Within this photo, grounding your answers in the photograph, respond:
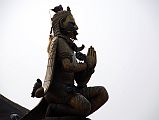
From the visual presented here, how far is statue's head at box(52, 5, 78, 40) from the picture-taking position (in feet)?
4.78

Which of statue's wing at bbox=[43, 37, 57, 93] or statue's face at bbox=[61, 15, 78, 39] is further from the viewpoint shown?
statue's face at bbox=[61, 15, 78, 39]

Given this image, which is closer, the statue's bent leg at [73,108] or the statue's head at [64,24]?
the statue's bent leg at [73,108]

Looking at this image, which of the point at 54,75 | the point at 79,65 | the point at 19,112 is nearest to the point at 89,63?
the point at 79,65

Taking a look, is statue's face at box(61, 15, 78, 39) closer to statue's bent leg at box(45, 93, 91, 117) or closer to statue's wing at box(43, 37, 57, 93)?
statue's wing at box(43, 37, 57, 93)

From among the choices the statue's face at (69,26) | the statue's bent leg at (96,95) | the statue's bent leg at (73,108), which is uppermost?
the statue's face at (69,26)

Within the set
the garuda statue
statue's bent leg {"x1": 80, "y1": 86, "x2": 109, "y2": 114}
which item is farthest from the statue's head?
statue's bent leg {"x1": 80, "y1": 86, "x2": 109, "y2": 114}

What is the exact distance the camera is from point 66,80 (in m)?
1.39

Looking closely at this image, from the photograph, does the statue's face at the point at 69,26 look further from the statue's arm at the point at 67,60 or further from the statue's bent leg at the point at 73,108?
the statue's bent leg at the point at 73,108

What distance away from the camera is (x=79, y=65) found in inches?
52.9

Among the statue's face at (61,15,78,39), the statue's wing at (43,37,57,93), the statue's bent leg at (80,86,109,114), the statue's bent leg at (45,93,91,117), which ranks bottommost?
the statue's bent leg at (45,93,91,117)

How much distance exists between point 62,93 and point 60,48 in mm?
211

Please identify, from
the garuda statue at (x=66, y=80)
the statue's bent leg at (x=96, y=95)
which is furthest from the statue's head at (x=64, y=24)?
the statue's bent leg at (x=96, y=95)

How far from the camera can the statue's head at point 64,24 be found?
1458 millimetres

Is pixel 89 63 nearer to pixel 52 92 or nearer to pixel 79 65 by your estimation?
pixel 79 65
